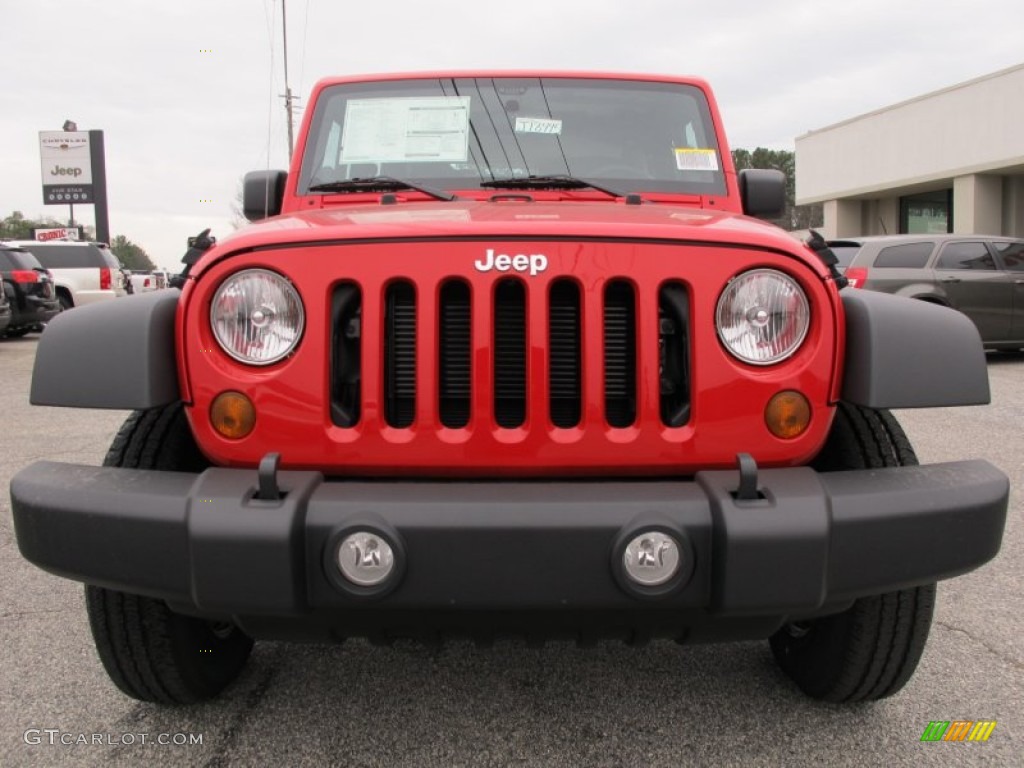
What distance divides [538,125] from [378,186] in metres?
0.67

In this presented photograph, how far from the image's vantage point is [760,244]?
6.11ft

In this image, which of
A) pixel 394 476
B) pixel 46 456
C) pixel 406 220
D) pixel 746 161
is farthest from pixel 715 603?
pixel 746 161

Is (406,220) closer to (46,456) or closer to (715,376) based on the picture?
(715,376)

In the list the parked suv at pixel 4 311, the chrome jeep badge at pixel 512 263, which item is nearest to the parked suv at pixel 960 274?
→ the chrome jeep badge at pixel 512 263

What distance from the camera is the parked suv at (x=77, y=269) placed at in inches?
621

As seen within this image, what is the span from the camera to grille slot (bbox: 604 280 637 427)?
1.91m

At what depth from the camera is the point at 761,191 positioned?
3156mm

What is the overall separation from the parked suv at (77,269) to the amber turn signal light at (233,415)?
15.5 m

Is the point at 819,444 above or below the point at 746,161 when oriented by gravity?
below

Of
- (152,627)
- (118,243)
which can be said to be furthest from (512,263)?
(118,243)

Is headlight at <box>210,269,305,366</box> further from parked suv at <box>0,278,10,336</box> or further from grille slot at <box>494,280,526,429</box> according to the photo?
parked suv at <box>0,278,10,336</box>

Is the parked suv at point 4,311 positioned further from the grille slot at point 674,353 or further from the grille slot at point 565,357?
the grille slot at point 674,353

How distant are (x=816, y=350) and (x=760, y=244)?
26cm

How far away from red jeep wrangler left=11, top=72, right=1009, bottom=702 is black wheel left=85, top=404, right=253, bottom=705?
0.02 m
